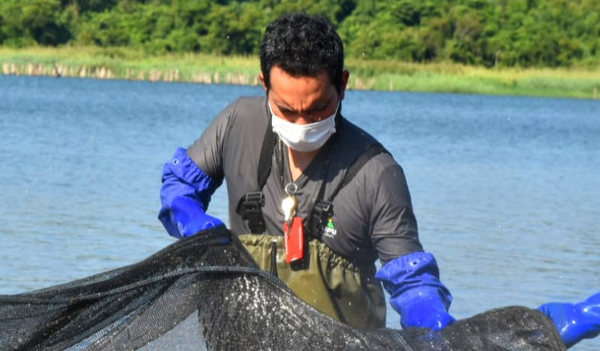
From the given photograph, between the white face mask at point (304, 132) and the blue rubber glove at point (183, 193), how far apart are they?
369 mm

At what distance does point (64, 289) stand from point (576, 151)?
82.6 feet

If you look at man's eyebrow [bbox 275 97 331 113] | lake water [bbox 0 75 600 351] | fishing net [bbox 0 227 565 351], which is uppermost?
man's eyebrow [bbox 275 97 331 113]

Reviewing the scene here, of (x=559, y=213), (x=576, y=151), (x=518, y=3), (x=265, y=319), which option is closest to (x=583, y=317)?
(x=265, y=319)

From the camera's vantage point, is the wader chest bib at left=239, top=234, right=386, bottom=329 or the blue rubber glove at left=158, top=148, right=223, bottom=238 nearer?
the wader chest bib at left=239, top=234, right=386, bottom=329

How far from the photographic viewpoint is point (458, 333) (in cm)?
314

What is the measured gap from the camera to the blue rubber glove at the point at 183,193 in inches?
147

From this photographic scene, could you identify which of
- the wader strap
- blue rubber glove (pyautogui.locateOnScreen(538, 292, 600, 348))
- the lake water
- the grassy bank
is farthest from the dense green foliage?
blue rubber glove (pyautogui.locateOnScreen(538, 292, 600, 348))

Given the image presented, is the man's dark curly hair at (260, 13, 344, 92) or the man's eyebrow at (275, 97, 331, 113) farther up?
the man's dark curly hair at (260, 13, 344, 92)

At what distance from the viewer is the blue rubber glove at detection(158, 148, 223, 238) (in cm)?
373

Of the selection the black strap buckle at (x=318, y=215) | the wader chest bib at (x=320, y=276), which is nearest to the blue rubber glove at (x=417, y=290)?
the wader chest bib at (x=320, y=276)

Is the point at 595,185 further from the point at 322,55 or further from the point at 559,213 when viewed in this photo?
the point at 322,55

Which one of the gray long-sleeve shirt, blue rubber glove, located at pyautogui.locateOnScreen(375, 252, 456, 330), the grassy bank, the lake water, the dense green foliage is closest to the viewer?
blue rubber glove, located at pyautogui.locateOnScreen(375, 252, 456, 330)

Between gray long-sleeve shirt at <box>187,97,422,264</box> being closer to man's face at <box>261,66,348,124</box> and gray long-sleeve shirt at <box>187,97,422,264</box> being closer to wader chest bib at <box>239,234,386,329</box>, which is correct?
wader chest bib at <box>239,234,386,329</box>

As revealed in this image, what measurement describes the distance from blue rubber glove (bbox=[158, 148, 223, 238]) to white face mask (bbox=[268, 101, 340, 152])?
0.37 meters
